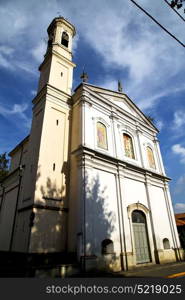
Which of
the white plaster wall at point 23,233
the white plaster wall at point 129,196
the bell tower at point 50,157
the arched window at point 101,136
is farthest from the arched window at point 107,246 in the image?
the arched window at point 101,136

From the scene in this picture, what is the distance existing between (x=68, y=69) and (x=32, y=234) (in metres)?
12.4

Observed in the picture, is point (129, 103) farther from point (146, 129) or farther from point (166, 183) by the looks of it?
point (166, 183)

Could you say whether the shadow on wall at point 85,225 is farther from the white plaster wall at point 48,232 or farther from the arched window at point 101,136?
the arched window at point 101,136

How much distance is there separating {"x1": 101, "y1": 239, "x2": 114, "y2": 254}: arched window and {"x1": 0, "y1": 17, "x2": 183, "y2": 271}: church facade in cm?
5

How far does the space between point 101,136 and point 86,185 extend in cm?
425

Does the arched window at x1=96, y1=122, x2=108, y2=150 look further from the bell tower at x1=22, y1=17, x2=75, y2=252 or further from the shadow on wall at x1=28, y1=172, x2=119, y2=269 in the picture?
the shadow on wall at x1=28, y1=172, x2=119, y2=269

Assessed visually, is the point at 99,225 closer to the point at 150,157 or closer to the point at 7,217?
the point at 7,217

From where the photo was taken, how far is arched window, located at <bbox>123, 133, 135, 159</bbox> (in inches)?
594

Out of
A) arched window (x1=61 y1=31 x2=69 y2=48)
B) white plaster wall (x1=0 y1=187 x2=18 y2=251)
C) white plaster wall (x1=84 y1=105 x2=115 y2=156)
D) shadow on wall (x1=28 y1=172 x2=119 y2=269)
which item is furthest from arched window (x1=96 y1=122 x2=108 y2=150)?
arched window (x1=61 y1=31 x2=69 y2=48)

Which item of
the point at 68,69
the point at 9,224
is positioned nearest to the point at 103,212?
the point at 9,224

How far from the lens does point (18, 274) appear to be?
7238mm

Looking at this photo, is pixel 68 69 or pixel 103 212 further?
pixel 68 69

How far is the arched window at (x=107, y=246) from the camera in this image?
10133mm

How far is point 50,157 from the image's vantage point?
11359 millimetres
